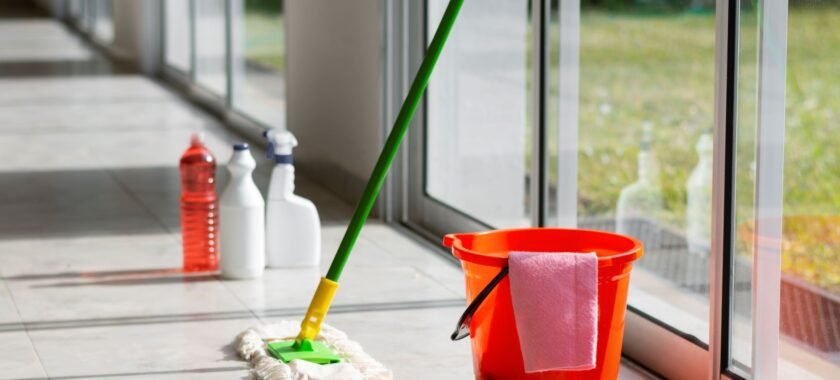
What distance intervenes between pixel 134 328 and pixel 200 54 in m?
4.12

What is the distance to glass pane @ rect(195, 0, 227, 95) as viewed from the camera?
641cm

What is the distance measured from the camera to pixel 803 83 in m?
2.44

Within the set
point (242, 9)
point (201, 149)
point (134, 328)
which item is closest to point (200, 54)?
point (242, 9)

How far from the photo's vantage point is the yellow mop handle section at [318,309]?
8.43 feet

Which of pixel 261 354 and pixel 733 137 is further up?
pixel 733 137

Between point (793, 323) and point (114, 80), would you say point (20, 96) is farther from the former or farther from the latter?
point (793, 323)

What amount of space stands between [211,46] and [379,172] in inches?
171

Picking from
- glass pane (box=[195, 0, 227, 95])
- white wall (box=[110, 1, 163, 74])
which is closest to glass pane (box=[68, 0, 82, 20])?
white wall (box=[110, 1, 163, 74])

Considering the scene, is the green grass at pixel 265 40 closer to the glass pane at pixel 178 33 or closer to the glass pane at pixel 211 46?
the glass pane at pixel 211 46

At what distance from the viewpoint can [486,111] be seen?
3627 millimetres

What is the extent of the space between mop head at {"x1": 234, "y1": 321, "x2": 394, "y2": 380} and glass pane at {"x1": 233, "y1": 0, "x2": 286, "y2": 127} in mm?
2508

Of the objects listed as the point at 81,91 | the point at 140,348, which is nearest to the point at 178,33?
the point at 81,91

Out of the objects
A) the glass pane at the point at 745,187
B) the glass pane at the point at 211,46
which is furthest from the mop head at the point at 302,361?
the glass pane at the point at 211,46

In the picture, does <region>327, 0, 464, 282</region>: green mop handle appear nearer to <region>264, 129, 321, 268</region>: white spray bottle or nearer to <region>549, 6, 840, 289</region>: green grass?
<region>549, 6, 840, 289</region>: green grass
